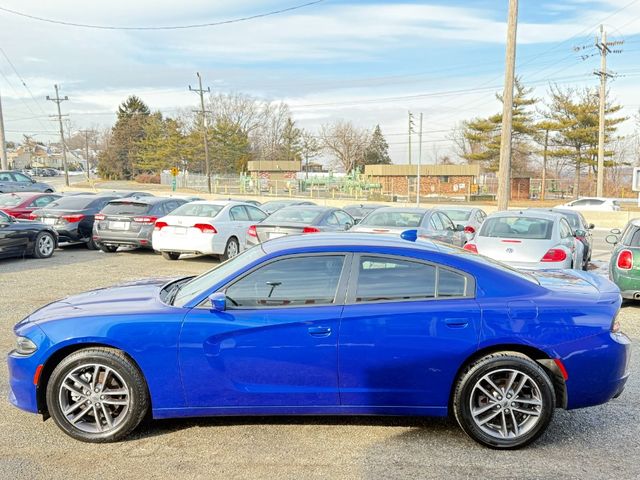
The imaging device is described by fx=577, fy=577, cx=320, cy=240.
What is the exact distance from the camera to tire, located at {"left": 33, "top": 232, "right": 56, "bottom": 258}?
1330 centimetres

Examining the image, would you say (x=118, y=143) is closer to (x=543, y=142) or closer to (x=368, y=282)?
(x=543, y=142)

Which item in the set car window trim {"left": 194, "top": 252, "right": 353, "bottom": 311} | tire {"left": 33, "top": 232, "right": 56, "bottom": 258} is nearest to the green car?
car window trim {"left": 194, "top": 252, "right": 353, "bottom": 311}

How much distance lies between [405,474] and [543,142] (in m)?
62.8

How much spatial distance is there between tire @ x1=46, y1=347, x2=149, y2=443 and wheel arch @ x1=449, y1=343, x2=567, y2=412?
2231 mm

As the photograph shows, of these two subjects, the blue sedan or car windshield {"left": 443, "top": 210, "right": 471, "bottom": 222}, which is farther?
car windshield {"left": 443, "top": 210, "right": 471, "bottom": 222}

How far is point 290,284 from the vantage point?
13.7 feet

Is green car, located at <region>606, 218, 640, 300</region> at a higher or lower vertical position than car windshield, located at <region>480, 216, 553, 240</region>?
lower

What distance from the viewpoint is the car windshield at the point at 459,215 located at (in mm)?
16502

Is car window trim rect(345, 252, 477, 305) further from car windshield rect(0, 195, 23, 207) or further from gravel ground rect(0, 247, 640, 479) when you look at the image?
car windshield rect(0, 195, 23, 207)

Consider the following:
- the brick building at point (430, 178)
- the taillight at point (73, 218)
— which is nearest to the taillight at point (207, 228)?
the taillight at point (73, 218)

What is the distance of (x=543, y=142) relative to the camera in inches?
2395

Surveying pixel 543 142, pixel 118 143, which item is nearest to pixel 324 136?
pixel 118 143

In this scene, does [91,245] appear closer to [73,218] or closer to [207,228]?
[73,218]

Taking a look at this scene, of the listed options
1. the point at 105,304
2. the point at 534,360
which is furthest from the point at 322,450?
the point at 105,304
